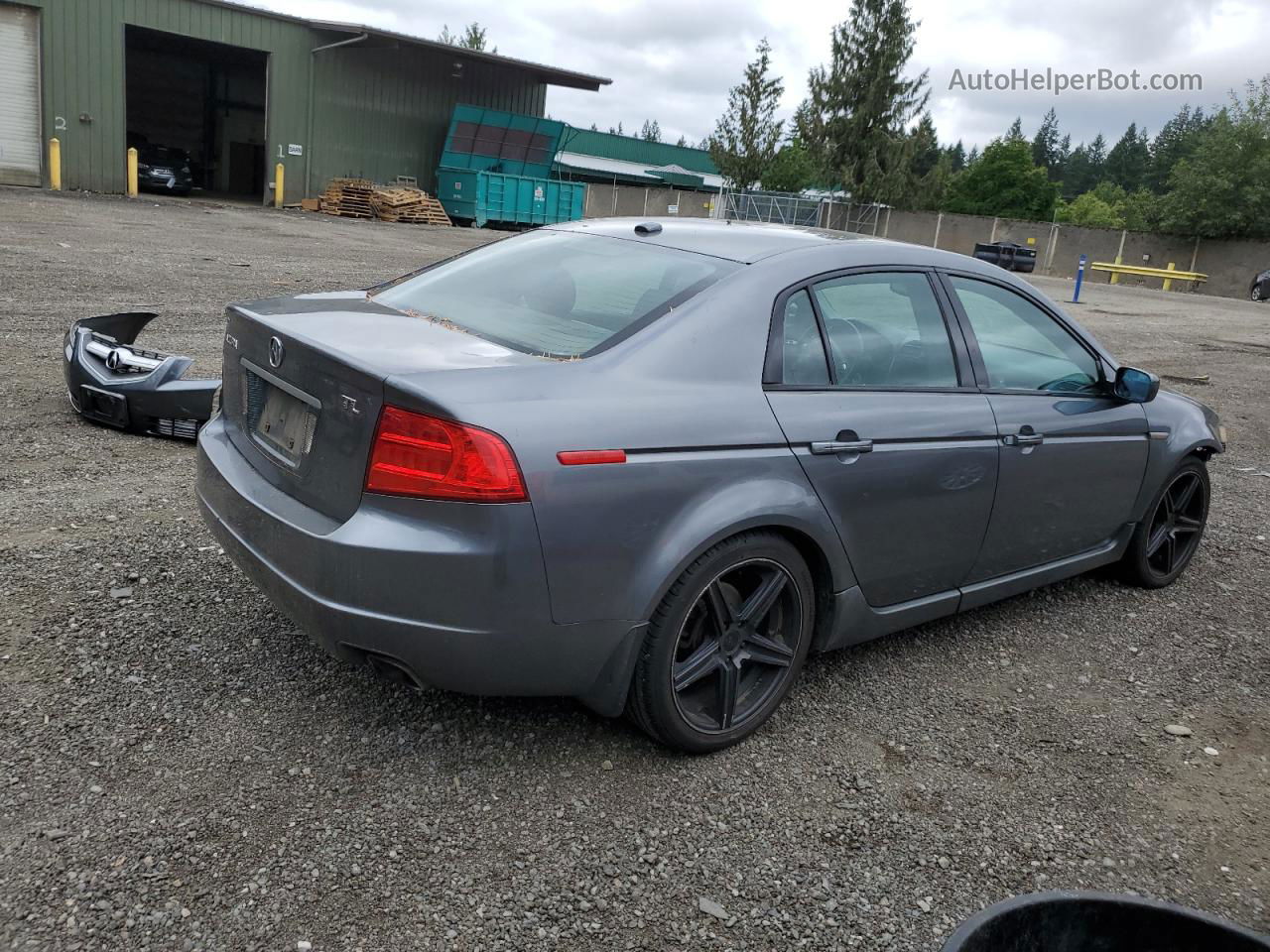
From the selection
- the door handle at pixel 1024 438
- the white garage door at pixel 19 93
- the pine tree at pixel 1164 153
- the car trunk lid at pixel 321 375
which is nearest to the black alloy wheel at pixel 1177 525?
the door handle at pixel 1024 438

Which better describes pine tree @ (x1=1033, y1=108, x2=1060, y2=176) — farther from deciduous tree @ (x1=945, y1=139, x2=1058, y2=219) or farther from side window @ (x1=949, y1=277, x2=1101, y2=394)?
side window @ (x1=949, y1=277, x2=1101, y2=394)

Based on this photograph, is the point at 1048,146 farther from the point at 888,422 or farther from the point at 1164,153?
the point at 888,422

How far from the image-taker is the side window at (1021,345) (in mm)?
3801

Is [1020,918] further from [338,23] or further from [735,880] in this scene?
[338,23]

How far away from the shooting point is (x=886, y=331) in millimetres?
3508

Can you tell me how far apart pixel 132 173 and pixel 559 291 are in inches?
1084

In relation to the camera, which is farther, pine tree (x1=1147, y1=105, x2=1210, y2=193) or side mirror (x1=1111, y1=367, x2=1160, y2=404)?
pine tree (x1=1147, y1=105, x2=1210, y2=193)

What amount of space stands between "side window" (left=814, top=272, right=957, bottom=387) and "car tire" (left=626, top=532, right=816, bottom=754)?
0.70 meters

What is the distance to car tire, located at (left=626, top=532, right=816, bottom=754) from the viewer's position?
2828mm

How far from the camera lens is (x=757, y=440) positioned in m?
2.94

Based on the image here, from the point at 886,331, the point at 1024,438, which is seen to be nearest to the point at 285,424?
the point at 886,331

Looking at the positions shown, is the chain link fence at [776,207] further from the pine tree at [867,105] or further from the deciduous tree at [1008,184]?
the deciduous tree at [1008,184]

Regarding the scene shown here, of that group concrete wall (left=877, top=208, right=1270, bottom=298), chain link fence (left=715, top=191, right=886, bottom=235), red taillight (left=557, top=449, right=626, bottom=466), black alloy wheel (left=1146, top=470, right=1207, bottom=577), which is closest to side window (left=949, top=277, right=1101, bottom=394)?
black alloy wheel (left=1146, top=470, right=1207, bottom=577)

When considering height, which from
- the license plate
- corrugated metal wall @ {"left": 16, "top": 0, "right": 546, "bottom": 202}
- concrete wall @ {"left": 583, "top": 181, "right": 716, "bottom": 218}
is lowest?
the license plate
